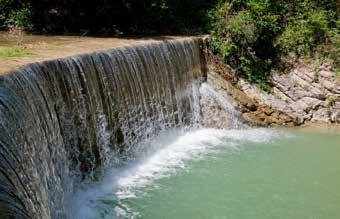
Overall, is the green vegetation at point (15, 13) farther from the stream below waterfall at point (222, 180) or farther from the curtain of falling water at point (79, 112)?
the stream below waterfall at point (222, 180)

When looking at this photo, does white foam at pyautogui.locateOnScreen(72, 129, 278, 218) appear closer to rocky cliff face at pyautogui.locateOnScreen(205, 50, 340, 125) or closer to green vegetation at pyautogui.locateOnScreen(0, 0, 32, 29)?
rocky cliff face at pyautogui.locateOnScreen(205, 50, 340, 125)

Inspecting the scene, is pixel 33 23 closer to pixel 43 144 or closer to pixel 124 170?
pixel 124 170

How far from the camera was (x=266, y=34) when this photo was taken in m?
12.9

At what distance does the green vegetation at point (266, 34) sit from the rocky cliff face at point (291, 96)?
0.90 feet

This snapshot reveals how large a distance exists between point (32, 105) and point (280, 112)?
22.4ft

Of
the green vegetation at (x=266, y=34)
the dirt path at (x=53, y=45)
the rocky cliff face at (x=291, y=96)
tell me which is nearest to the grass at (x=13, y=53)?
the dirt path at (x=53, y=45)

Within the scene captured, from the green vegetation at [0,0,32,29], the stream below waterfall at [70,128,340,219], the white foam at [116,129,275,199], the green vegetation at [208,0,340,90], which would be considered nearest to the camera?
the stream below waterfall at [70,128,340,219]

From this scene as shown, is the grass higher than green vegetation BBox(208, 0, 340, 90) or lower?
higher

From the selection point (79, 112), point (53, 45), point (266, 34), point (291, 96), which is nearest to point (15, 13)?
point (53, 45)

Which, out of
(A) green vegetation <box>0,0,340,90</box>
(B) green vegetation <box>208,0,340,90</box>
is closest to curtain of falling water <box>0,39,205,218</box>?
(B) green vegetation <box>208,0,340,90</box>

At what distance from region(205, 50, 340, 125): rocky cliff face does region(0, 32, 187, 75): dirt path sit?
1670 millimetres

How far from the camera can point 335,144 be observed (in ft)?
35.1

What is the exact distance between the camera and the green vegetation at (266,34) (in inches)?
489

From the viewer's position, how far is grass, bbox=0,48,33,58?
7.65 m
